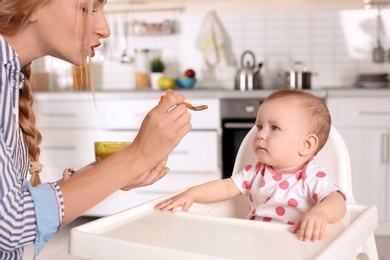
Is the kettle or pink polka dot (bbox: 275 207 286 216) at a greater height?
the kettle

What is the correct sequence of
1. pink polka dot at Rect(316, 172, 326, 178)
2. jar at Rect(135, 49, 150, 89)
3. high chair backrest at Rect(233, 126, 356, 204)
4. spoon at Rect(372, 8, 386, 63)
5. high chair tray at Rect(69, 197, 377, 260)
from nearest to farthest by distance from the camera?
high chair tray at Rect(69, 197, 377, 260) < pink polka dot at Rect(316, 172, 326, 178) < high chair backrest at Rect(233, 126, 356, 204) < spoon at Rect(372, 8, 386, 63) < jar at Rect(135, 49, 150, 89)

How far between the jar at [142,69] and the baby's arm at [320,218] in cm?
312

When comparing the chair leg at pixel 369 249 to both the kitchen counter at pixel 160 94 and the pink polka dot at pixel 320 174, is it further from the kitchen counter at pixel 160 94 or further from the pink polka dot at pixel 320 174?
the kitchen counter at pixel 160 94

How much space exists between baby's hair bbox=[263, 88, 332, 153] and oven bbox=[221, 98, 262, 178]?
6.86ft

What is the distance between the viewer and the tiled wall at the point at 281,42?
4.15 metres

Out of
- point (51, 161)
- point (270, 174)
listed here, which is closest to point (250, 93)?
point (51, 161)

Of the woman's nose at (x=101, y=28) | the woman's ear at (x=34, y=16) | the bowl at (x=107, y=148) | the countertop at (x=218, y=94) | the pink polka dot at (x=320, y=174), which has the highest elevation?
the woman's ear at (x=34, y=16)

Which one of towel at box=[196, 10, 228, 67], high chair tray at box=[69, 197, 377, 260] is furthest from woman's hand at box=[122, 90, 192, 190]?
towel at box=[196, 10, 228, 67]

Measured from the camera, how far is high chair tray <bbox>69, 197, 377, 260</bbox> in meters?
0.97

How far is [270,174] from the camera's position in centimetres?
151

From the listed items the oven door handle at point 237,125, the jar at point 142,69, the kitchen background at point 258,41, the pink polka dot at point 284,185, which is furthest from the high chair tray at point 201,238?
the jar at point 142,69

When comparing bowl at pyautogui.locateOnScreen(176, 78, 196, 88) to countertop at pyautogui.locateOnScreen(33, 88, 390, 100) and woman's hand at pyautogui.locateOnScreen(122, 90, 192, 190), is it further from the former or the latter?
woman's hand at pyautogui.locateOnScreen(122, 90, 192, 190)

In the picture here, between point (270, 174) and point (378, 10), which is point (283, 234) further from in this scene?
point (378, 10)

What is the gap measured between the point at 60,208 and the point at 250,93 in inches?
104
